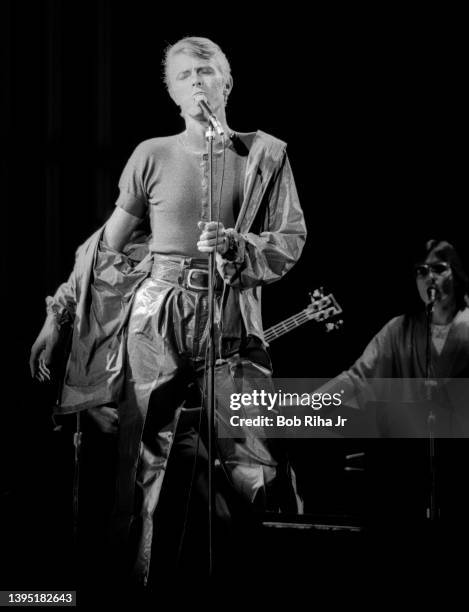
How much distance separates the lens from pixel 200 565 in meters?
2.63

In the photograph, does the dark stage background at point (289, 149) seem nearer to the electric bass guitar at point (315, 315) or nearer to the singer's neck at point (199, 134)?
the electric bass guitar at point (315, 315)

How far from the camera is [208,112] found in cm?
237

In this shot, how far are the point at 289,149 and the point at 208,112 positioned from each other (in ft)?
4.11

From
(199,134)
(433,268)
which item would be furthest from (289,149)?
(199,134)

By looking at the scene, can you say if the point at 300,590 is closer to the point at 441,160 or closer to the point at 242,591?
the point at 242,591

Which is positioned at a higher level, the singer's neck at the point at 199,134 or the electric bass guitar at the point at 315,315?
the singer's neck at the point at 199,134

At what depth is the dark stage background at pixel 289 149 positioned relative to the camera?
11.5 ft

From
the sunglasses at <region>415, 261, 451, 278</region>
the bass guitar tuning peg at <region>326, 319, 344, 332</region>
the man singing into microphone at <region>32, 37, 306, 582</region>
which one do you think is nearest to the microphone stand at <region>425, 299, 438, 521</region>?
the sunglasses at <region>415, 261, 451, 278</region>

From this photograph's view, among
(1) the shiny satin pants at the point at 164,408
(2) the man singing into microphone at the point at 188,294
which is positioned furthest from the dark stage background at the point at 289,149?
(1) the shiny satin pants at the point at 164,408

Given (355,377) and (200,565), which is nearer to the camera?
(200,565)

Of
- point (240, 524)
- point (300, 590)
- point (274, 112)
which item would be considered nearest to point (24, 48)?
point (274, 112)

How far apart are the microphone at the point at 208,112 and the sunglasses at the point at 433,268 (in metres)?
1.58

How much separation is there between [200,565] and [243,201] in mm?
1149

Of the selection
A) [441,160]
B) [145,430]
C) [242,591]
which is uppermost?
[441,160]
